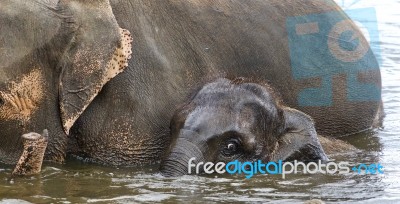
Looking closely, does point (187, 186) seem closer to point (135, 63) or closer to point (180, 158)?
point (180, 158)

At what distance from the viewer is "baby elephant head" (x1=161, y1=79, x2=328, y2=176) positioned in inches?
275

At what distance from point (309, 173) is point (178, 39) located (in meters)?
1.24

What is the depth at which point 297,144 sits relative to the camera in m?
7.46

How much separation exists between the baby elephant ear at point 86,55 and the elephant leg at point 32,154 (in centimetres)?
32

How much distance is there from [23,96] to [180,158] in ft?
3.35

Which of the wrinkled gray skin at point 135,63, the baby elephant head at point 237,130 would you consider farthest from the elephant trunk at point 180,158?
the wrinkled gray skin at point 135,63

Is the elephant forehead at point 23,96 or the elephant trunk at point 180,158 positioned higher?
the elephant forehead at point 23,96

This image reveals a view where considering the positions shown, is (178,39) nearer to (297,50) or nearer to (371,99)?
(297,50)

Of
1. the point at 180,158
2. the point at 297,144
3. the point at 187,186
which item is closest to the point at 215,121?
the point at 180,158

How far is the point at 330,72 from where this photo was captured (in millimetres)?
8266

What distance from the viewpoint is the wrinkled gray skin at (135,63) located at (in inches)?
275

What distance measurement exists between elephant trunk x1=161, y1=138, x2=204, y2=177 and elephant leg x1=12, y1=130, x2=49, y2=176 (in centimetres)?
73

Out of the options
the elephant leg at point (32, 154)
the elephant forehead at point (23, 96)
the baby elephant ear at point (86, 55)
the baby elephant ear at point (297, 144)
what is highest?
the baby elephant ear at point (86, 55)

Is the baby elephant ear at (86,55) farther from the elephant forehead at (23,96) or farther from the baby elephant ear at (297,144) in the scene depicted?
the baby elephant ear at (297,144)
